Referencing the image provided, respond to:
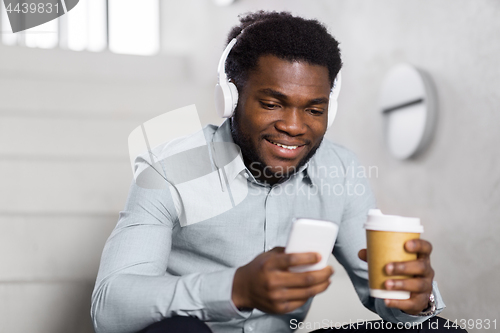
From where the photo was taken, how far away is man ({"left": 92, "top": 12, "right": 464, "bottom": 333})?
0.87 meters

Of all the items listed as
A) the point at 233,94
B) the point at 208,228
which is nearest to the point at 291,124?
the point at 233,94

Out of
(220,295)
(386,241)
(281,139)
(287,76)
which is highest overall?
(287,76)

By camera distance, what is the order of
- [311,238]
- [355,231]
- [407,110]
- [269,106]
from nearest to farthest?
[311,238] < [269,106] < [355,231] < [407,110]

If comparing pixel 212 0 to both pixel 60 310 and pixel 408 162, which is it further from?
pixel 60 310

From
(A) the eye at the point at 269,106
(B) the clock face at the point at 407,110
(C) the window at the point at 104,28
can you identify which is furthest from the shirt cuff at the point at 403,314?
(C) the window at the point at 104,28

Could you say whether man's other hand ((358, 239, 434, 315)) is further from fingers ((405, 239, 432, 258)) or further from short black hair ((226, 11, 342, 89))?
short black hair ((226, 11, 342, 89))

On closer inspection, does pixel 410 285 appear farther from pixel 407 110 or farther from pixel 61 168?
pixel 61 168

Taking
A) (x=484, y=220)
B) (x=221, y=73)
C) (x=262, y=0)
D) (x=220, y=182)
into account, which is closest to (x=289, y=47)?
(x=221, y=73)

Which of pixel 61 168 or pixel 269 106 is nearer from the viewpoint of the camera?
pixel 269 106

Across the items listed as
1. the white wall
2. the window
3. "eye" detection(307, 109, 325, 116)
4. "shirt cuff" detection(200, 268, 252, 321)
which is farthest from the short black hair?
the window

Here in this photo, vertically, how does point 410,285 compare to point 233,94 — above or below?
below

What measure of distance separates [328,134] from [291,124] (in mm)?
1139

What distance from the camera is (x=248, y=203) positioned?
3.75 ft

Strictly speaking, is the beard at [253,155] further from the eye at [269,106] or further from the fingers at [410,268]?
the fingers at [410,268]
